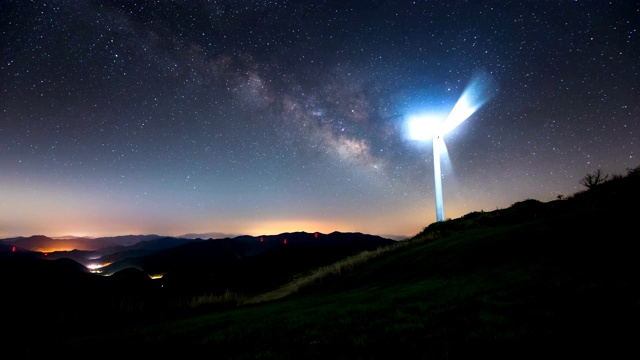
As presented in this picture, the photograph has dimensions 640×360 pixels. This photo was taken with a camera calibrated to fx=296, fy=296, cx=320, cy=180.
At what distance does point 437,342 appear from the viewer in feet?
16.3

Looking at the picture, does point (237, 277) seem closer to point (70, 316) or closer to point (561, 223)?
point (70, 316)

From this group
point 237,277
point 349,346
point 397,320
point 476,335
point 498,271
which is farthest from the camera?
point 237,277

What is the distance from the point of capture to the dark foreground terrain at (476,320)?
4.49 metres

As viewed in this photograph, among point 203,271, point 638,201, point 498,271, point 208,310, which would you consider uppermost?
point 638,201

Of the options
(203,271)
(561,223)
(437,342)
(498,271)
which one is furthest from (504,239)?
(203,271)

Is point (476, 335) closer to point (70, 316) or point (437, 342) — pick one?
point (437, 342)

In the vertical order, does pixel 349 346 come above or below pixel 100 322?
above

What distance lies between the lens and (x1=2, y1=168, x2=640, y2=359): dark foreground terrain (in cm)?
449

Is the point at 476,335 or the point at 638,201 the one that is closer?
the point at 476,335

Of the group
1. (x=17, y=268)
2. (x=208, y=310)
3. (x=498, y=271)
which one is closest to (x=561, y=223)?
(x=498, y=271)

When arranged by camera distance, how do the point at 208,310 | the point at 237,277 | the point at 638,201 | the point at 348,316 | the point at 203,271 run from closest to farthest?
the point at 348,316, the point at 638,201, the point at 208,310, the point at 237,277, the point at 203,271

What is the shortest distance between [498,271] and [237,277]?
82346mm

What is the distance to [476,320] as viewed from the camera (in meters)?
5.63

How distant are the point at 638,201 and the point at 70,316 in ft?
78.6
